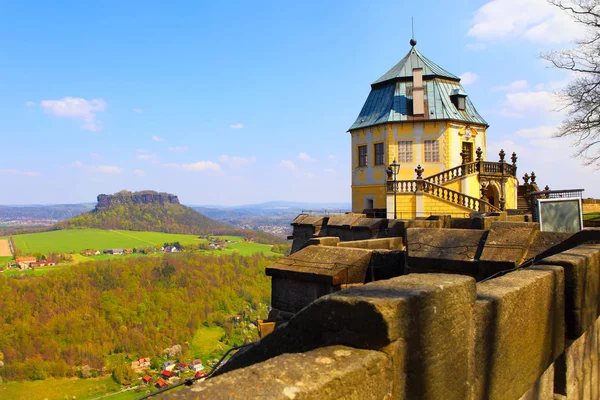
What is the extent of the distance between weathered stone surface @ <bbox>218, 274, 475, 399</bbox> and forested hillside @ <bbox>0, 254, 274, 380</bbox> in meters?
81.1

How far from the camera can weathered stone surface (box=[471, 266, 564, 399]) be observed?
8.17 ft

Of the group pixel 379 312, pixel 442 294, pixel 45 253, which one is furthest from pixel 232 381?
pixel 45 253

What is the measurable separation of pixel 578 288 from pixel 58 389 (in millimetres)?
76131

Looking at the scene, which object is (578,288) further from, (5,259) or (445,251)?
(5,259)

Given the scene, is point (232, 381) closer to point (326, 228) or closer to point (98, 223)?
point (326, 228)

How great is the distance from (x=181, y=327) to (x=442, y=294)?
9191cm

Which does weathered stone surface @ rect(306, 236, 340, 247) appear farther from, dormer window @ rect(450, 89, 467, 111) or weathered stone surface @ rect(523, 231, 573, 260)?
dormer window @ rect(450, 89, 467, 111)

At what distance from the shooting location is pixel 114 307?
94.2m

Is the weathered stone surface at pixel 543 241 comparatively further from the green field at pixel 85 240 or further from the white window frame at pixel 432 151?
the green field at pixel 85 240

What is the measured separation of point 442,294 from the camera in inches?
84.0

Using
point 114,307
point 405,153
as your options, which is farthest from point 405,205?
point 114,307

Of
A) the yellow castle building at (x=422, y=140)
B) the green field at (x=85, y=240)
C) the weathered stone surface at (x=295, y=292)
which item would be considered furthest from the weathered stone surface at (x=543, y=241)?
the green field at (x=85, y=240)

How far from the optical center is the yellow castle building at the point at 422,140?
25761 mm

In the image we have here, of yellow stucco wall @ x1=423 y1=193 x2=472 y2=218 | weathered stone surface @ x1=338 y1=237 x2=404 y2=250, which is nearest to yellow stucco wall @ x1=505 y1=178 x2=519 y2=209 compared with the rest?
yellow stucco wall @ x1=423 y1=193 x2=472 y2=218
